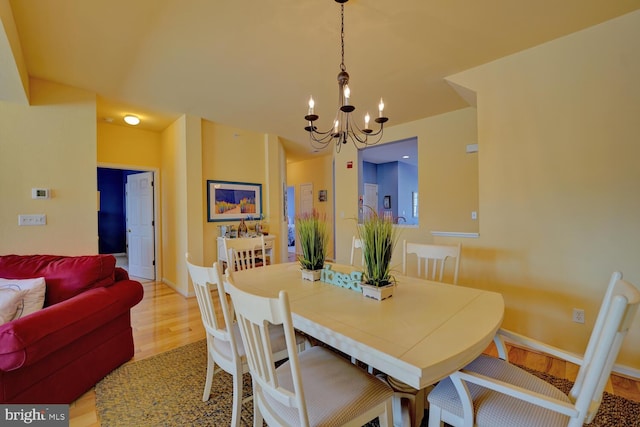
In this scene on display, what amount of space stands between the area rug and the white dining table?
77cm

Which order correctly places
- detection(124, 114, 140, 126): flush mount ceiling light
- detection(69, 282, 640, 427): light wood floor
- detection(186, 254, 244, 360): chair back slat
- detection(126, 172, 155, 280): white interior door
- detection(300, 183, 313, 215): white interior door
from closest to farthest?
detection(186, 254, 244, 360): chair back slat < detection(69, 282, 640, 427): light wood floor < detection(124, 114, 140, 126): flush mount ceiling light < detection(126, 172, 155, 280): white interior door < detection(300, 183, 313, 215): white interior door

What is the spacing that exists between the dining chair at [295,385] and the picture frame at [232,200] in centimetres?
345

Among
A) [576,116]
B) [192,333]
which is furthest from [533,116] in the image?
[192,333]

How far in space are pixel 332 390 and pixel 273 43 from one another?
245 cm

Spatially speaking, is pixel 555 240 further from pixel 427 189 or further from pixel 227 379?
pixel 227 379

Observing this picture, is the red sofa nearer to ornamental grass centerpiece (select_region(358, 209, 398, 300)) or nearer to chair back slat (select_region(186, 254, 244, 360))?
chair back slat (select_region(186, 254, 244, 360))

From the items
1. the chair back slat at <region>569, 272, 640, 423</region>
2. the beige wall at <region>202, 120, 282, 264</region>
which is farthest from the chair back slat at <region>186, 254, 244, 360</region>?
the beige wall at <region>202, 120, 282, 264</region>

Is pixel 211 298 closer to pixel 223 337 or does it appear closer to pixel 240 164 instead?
pixel 223 337

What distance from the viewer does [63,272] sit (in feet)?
6.76

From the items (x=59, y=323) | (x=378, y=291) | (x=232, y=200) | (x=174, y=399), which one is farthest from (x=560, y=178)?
(x=232, y=200)

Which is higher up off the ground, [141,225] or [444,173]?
[444,173]

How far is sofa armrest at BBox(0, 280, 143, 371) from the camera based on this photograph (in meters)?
1.36

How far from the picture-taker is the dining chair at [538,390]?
851mm

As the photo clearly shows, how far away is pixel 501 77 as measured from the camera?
2.56 meters
